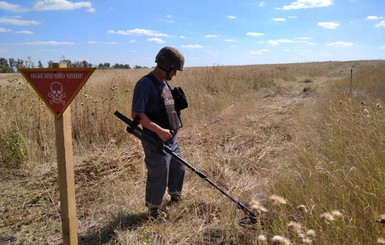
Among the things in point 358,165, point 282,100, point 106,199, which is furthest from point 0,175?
point 282,100

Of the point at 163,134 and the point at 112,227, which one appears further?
the point at 112,227

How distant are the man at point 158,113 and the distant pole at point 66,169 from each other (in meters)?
0.82

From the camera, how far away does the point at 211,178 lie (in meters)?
4.37

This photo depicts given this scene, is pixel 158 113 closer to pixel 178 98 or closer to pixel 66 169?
pixel 178 98

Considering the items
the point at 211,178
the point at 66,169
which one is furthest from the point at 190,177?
the point at 66,169

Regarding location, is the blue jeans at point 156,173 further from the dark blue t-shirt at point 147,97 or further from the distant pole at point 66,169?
the distant pole at point 66,169

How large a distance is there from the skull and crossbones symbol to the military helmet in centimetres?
112

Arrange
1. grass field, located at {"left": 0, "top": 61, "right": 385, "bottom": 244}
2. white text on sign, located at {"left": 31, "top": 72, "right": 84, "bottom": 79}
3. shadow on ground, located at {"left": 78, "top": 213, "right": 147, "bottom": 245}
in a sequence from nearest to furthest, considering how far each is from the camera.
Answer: white text on sign, located at {"left": 31, "top": 72, "right": 84, "bottom": 79}, grass field, located at {"left": 0, "top": 61, "right": 385, "bottom": 244}, shadow on ground, located at {"left": 78, "top": 213, "right": 147, "bottom": 245}

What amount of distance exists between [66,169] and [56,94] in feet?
1.66

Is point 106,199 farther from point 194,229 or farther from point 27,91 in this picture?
point 27,91

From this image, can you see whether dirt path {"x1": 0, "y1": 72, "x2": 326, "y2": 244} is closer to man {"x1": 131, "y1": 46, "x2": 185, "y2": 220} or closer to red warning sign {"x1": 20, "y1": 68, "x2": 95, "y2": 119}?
man {"x1": 131, "y1": 46, "x2": 185, "y2": 220}

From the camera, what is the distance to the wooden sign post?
2297mm

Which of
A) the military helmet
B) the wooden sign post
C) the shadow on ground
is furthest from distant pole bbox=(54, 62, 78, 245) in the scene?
the military helmet

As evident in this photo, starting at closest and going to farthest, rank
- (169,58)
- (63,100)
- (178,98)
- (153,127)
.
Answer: (63,100) < (153,127) < (169,58) < (178,98)
